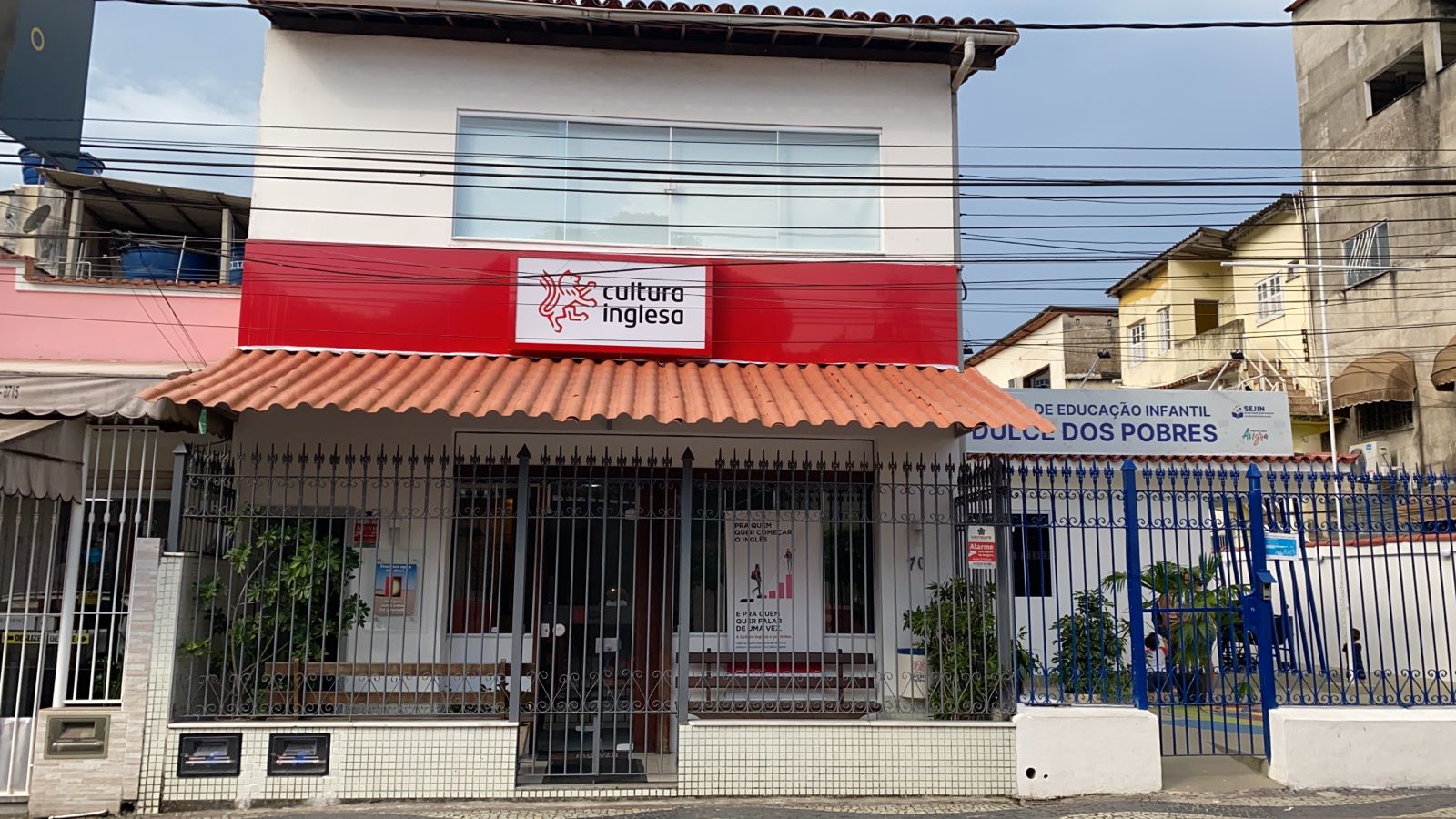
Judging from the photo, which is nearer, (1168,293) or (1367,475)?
(1367,475)

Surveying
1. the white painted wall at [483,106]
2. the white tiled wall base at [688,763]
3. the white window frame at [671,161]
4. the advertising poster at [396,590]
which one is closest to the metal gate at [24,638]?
the white tiled wall base at [688,763]

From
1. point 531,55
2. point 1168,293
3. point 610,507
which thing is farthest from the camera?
point 1168,293

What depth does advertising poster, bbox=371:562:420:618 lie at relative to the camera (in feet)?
28.3

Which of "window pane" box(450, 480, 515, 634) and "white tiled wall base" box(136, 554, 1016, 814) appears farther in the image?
"window pane" box(450, 480, 515, 634)

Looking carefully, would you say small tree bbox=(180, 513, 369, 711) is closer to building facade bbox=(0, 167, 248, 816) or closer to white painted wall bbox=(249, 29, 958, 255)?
building facade bbox=(0, 167, 248, 816)

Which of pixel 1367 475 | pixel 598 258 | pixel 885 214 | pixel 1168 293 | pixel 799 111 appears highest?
pixel 1168 293

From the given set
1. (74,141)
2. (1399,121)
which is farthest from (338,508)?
(1399,121)

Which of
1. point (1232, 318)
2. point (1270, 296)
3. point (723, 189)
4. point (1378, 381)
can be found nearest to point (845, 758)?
point (723, 189)

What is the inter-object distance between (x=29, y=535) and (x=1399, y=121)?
2437 centimetres

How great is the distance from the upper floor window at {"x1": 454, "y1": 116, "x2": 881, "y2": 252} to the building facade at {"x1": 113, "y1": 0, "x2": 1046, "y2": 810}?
0.03 m

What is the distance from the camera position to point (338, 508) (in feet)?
28.7

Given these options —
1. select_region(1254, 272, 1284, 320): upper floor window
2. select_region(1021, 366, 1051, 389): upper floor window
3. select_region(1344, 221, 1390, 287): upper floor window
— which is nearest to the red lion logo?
select_region(1344, 221, 1390, 287): upper floor window

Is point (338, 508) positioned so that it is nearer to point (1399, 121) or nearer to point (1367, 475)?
point (1367, 475)

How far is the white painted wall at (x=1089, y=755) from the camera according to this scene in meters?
7.24
